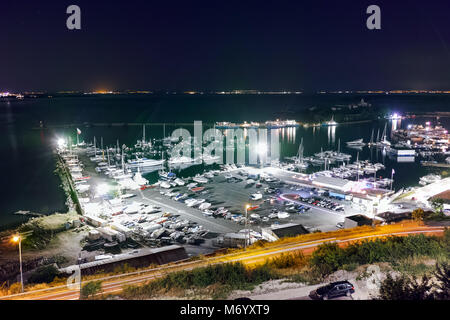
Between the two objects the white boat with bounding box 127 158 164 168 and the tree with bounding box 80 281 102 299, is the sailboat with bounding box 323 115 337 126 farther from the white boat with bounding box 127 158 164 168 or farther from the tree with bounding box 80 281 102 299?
the tree with bounding box 80 281 102 299

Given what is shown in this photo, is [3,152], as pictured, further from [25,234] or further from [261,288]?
[261,288]

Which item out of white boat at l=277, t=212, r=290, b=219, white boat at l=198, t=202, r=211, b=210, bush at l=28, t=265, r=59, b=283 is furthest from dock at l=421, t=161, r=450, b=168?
bush at l=28, t=265, r=59, b=283

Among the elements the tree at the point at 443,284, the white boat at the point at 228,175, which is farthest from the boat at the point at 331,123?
the tree at the point at 443,284

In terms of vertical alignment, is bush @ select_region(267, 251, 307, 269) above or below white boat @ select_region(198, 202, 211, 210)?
above

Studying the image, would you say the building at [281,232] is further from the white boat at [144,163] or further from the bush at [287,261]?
the white boat at [144,163]

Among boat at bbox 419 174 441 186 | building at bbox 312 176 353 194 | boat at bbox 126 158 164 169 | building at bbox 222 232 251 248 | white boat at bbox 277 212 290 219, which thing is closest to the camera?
building at bbox 222 232 251 248
